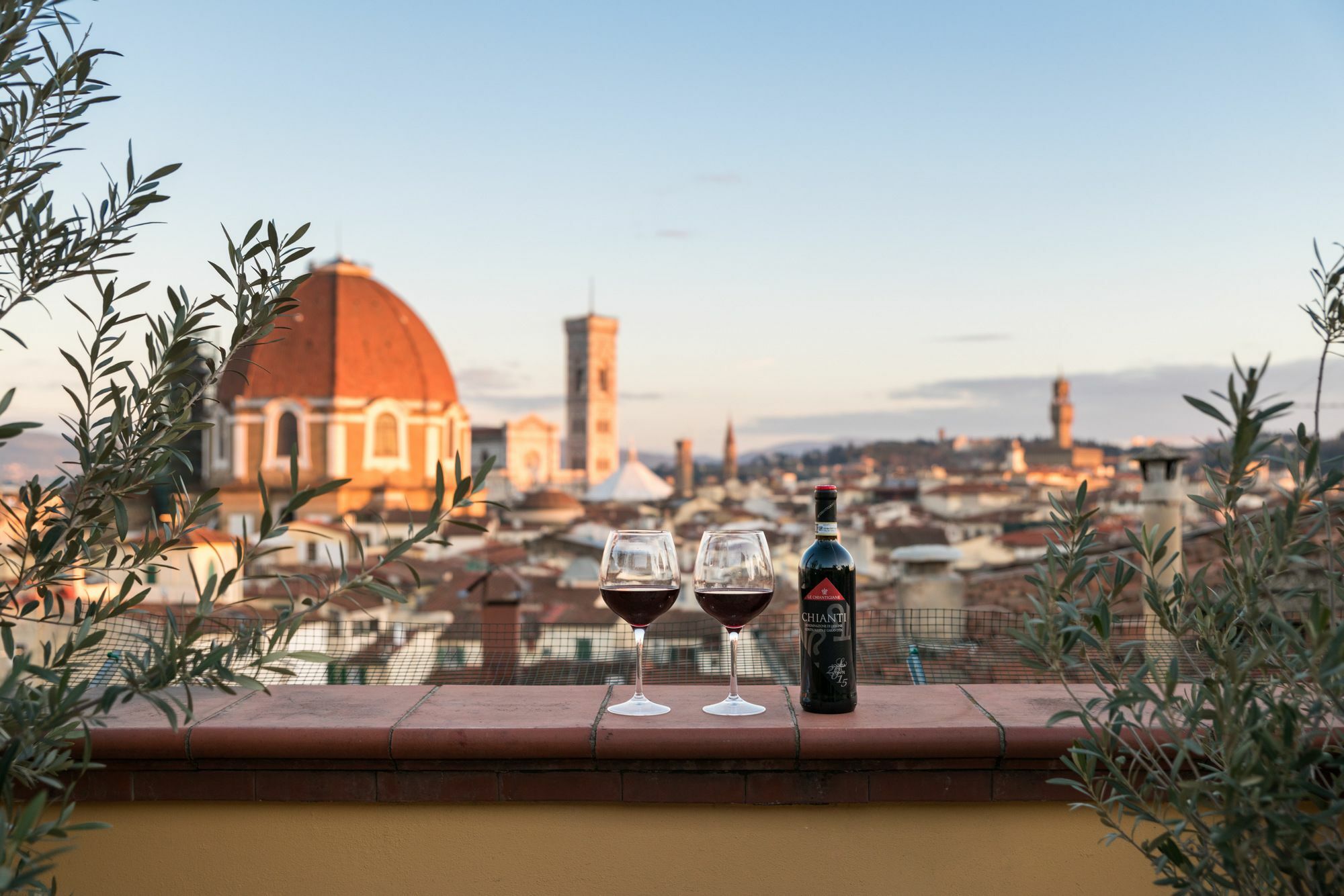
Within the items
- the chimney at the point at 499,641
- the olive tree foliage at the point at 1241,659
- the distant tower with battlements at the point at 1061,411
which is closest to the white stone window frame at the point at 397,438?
the chimney at the point at 499,641

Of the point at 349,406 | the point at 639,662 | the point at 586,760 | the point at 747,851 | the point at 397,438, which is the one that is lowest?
the point at 397,438

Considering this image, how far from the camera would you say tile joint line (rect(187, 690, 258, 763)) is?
1.31 m

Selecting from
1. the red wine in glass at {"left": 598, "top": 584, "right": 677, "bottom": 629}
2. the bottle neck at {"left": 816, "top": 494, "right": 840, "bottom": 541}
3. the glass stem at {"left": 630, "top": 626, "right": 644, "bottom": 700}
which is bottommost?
the glass stem at {"left": 630, "top": 626, "right": 644, "bottom": 700}

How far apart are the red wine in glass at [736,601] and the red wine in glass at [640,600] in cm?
1

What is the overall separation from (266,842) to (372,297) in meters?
39.7

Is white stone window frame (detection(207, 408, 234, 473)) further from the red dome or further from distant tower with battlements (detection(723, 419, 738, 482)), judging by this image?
distant tower with battlements (detection(723, 419, 738, 482))

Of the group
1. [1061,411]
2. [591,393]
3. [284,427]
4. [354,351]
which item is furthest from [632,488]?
[1061,411]

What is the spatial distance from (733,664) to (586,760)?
217 millimetres

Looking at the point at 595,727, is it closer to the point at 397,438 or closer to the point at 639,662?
the point at 639,662

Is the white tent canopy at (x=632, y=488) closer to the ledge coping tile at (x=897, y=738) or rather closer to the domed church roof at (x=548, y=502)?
the domed church roof at (x=548, y=502)

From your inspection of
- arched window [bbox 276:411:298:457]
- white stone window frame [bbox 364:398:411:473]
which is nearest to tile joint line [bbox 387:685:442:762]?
arched window [bbox 276:411:298:457]

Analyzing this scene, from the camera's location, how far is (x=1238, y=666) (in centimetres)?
90

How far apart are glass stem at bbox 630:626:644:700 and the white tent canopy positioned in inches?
1293

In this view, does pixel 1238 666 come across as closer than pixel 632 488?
Yes
